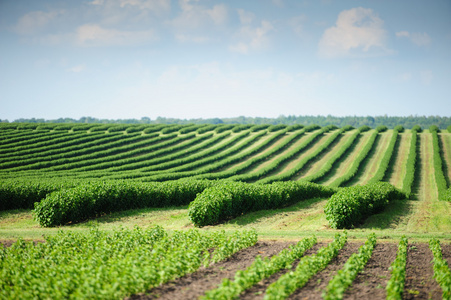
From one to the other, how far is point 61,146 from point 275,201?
39.8 m

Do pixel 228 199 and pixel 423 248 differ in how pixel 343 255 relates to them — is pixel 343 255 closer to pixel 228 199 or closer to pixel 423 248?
pixel 423 248

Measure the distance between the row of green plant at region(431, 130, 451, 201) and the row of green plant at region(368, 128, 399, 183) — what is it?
548cm

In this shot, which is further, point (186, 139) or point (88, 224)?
point (186, 139)

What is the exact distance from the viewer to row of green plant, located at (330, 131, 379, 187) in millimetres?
34500

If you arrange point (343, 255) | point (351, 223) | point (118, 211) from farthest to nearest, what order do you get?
1. point (118, 211)
2. point (351, 223)
3. point (343, 255)

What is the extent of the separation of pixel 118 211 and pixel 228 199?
708 cm

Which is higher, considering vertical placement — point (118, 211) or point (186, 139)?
point (186, 139)

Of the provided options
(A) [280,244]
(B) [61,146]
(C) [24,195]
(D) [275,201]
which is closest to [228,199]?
(D) [275,201]

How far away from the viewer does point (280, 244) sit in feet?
36.0

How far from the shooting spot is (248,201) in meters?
17.5

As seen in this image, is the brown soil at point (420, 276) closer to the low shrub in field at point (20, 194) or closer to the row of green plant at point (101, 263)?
the row of green plant at point (101, 263)

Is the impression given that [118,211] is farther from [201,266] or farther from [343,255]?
[343,255]

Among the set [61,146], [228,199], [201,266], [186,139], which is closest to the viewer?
[201,266]

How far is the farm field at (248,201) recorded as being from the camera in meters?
8.09
